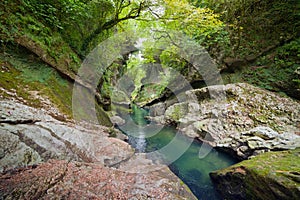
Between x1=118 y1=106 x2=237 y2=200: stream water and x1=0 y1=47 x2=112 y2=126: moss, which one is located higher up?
x1=0 y1=47 x2=112 y2=126: moss

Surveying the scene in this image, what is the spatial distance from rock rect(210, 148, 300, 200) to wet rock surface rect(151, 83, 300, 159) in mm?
1282

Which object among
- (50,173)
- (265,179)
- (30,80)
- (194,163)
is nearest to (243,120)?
(194,163)

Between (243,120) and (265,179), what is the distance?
424 centimetres

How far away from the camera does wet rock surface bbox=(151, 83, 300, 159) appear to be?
479 cm

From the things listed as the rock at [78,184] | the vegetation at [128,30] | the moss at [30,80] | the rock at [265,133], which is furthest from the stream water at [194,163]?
the vegetation at [128,30]

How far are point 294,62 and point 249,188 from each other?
7001mm

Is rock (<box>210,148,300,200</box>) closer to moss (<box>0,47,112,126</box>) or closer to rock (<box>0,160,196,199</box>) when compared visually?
rock (<box>0,160,196,199</box>)

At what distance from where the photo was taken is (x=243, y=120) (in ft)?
20.9

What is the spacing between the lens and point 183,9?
20.0 ft

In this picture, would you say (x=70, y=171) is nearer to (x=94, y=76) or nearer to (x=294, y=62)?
(x=94, y=76)

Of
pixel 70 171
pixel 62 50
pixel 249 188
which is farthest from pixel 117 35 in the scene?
pixel 249 188

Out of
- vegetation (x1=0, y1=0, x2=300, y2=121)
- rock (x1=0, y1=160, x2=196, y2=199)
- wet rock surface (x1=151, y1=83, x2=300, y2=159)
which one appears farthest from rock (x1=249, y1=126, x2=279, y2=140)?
rock (x1=0, y1=160, x2=196, y2=199)

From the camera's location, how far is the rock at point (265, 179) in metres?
2.45

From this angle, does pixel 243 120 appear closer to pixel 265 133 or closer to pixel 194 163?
pixel 265 133
